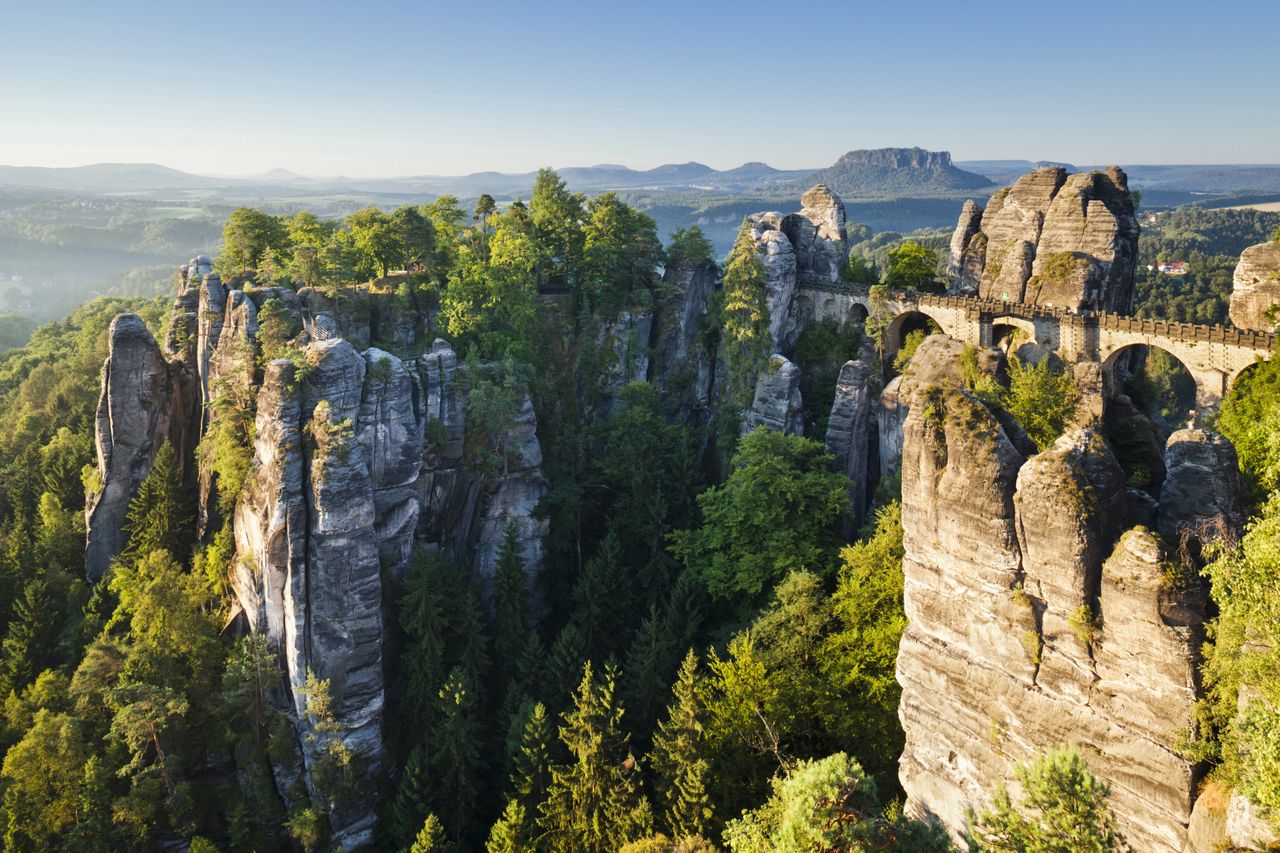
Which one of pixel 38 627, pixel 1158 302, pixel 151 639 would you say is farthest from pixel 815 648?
pixel 1158 302

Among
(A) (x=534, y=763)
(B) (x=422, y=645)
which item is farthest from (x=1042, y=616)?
(B) (x=422, y=645)

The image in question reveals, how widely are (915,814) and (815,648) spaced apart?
25.6 ft

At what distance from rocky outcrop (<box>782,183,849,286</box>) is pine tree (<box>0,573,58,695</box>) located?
47088 millimetres

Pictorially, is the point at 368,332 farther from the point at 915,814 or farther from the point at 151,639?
the point at 915,814

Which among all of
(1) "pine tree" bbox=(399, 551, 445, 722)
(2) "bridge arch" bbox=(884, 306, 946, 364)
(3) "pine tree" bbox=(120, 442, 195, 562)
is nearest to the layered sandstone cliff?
(1) "pine tree" bbox=(399, 551, 445, 722)

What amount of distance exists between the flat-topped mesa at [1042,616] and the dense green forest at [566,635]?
3.78 feet

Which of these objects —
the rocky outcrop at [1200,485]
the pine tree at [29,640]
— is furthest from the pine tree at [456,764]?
the rocky outcrop at [1200,485]

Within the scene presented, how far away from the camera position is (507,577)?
35656 millimetres

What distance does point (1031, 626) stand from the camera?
674 inches

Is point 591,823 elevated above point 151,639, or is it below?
below

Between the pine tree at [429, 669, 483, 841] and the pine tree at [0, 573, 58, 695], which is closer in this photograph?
the pine tree at [429, 669, 483, 841]

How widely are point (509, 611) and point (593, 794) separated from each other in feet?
37.4

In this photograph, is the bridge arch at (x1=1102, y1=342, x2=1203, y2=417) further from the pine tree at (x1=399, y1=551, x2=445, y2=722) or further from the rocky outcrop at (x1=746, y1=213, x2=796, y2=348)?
the pine tree at (x1=399, y1=551, x2=445, y2=722)

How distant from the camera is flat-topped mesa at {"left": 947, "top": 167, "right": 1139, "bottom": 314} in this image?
40.5 meters
